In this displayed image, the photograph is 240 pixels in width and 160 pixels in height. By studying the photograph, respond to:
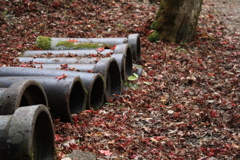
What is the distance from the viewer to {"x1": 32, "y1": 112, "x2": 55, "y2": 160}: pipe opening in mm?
3152

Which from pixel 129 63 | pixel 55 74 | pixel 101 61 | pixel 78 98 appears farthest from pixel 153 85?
pixel 55 74

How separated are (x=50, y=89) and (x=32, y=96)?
1.56 feet

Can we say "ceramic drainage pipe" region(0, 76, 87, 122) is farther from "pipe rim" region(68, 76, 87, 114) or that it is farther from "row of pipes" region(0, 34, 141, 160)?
"pipe rim" region(68, 76, 87, 114)

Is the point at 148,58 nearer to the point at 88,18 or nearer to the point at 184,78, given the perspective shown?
the point at 184,78

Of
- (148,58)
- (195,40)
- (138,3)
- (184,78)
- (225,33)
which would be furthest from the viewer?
(138,3)

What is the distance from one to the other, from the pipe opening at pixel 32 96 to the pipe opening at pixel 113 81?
238 centimetres

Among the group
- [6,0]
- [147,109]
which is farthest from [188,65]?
[6,0]

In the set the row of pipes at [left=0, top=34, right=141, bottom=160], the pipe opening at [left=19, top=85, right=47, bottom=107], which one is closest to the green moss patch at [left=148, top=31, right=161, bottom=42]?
the row of pipes at [left=0, top=34, right=141, bottom=160]

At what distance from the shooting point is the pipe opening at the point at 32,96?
3818mm

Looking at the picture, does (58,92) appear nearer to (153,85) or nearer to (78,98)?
(78,98)

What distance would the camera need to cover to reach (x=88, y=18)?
11383 millimetres

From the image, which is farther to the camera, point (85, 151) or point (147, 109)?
point (147, 109)

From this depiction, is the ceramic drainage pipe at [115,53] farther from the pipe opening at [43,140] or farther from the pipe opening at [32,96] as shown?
the pipe opening at [43,140]

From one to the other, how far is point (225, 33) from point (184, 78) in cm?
466
